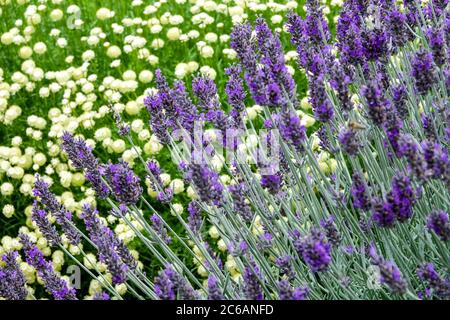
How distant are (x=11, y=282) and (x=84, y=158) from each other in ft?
1.32

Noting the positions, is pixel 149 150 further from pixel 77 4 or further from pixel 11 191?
pixel 77 4

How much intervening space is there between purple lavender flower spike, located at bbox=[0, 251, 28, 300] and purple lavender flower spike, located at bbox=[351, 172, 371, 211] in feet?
3.14

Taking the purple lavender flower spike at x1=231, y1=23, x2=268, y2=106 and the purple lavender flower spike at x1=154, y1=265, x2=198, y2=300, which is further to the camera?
the purple lavender flower spike at x1=231, y1=23, x2=268, y2=106

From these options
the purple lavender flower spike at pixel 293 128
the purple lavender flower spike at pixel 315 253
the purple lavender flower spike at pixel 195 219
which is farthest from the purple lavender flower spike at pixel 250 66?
the purple lavender flower spike at pixel 195 219

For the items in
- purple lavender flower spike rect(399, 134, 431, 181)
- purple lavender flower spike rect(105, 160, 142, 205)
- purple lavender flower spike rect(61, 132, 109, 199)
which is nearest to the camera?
purple lavender flower spike rect(399, 134, 431, 181)

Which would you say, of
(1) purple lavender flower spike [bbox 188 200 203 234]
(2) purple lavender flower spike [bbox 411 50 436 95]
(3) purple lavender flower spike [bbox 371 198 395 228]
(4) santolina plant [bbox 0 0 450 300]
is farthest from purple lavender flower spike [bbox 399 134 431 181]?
(1) purple lavender flower spike [bbox 188 200 203 234]

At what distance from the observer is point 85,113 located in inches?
149

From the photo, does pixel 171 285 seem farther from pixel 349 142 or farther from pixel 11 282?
pixel 11 282

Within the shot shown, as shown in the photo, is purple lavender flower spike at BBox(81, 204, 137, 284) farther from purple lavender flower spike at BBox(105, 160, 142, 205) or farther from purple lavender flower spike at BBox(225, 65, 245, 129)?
purple lavender flower spike at BBox(225, 65, 245, 129)

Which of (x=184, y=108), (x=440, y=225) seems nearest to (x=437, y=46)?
(x=440, y=225)

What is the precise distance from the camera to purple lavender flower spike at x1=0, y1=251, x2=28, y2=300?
5.89 feet

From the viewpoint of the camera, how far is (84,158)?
Result: 77.1 inches

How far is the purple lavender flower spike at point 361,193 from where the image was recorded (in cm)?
152

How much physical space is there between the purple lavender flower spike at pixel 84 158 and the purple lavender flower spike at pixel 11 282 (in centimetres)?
32
